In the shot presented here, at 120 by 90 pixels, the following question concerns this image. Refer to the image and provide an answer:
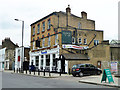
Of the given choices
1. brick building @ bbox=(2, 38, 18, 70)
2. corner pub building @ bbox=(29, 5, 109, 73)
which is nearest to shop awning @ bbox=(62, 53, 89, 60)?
corner pub building @ bbox=(29, 5, 109, 73)

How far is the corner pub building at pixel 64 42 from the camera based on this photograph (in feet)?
105

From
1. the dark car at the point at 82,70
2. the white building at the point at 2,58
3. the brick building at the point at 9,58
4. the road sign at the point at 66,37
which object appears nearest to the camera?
the dark car at the point at 82,70

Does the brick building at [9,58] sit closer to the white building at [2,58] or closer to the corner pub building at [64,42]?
Answer: the white building at [2,58]

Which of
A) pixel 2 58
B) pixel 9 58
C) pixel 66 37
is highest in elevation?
pixel 66 37

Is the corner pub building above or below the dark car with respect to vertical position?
above

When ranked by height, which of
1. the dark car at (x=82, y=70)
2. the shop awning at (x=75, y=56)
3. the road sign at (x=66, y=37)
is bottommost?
the dark car at (x=82, y=70)

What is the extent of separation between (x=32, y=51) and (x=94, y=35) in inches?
554

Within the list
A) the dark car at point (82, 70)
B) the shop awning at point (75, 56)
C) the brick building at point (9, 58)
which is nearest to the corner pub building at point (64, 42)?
the shop awning at point (75, 56)

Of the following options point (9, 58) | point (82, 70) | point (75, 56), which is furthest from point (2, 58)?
point (82, 70)

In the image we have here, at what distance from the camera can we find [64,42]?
3238 cm

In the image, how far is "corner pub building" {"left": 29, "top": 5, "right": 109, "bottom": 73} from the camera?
32.1 meters

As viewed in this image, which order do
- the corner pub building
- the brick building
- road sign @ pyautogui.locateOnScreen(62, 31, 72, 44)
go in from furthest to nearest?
the brick building < road sign @ pyautogui.locateOnScreen(62, 31, 72, 44) < the corner pub building

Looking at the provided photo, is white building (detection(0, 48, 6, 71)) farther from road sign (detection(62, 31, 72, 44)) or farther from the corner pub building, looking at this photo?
road sign (detection(62, 31, 72, 44))

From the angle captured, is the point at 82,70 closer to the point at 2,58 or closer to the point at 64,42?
the point at 64,42
